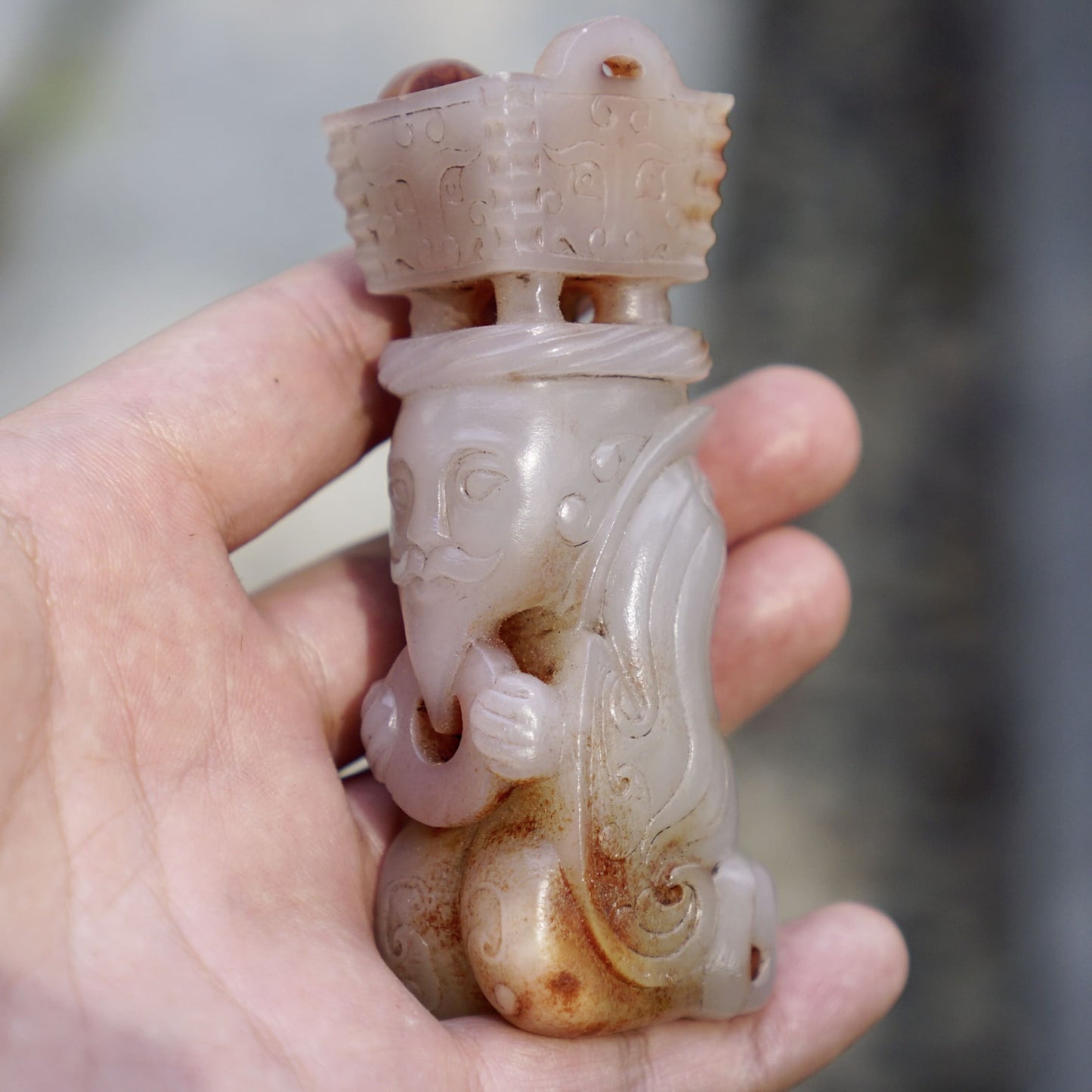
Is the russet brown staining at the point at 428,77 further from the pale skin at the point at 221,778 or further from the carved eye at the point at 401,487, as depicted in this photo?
the carved eye at the point at 401,487

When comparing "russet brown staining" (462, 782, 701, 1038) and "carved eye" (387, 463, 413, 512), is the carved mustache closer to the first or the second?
"carved eye" (387, 463, 413, 512)

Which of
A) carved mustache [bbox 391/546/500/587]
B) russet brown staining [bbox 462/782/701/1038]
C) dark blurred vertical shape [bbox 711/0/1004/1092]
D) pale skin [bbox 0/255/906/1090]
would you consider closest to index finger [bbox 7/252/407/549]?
pale skin [bbox 0/255/906/1090]

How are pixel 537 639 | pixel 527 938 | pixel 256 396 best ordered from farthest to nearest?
pixel 256 396, pixel 537 639, pixel 527 938

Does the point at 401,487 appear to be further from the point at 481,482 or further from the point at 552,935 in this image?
the point at 552,935

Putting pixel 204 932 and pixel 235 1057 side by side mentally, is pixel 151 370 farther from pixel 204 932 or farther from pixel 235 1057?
pixel 235 1057

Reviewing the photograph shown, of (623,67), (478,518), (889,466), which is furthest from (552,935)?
(889,466)

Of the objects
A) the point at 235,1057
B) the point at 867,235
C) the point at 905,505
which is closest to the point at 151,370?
the point at 235,1057
